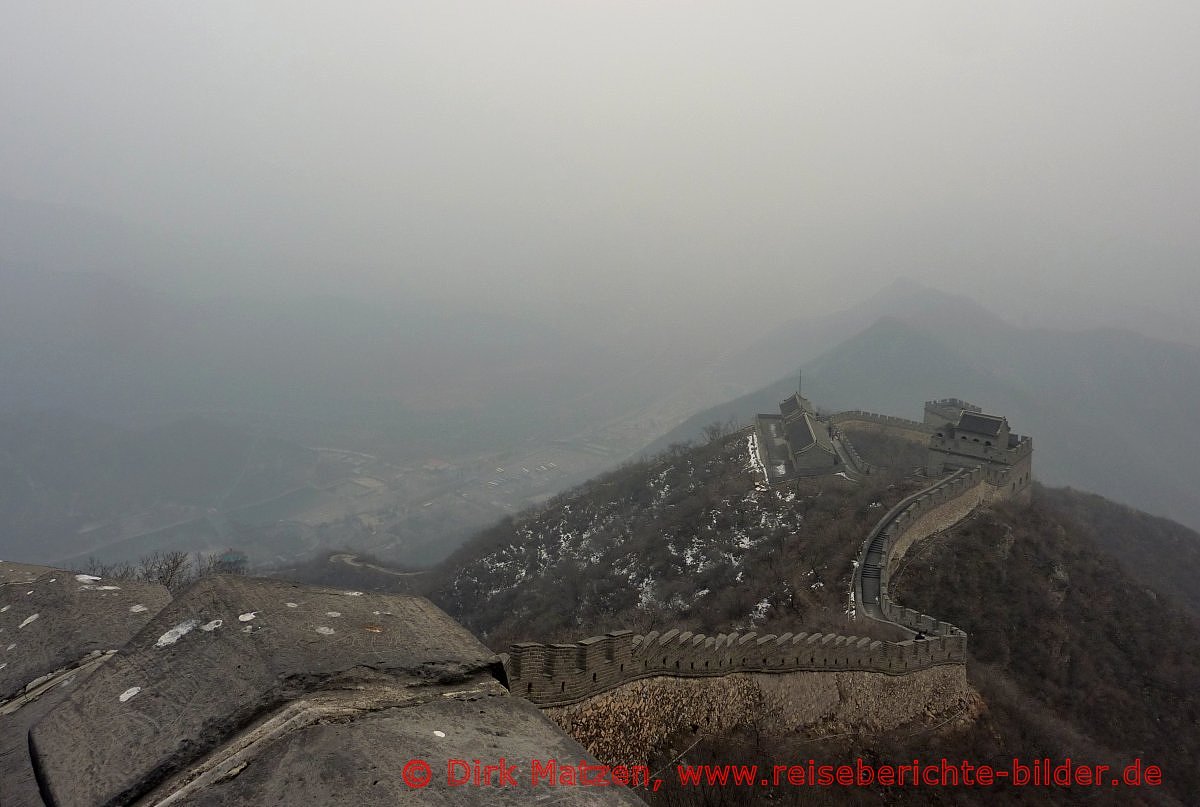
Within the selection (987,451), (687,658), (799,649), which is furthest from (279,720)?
(987,451)

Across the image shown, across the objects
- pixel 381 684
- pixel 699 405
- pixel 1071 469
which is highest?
pixel 381 684

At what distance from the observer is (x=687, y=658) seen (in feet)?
34.7

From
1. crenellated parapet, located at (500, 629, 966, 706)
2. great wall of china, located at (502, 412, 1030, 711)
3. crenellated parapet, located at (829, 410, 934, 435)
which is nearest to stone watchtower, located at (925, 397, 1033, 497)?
great wall of china, located at (502, 412, 1030, 711)

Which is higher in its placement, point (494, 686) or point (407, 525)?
point (494, 686)

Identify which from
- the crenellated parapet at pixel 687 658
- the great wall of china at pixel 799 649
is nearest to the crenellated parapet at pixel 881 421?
the great wall of china at pixel 799 649

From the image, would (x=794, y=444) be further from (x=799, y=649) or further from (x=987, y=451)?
(x=799, y=649)

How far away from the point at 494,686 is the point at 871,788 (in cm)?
1229

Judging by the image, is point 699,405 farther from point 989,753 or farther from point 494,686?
point 494,686

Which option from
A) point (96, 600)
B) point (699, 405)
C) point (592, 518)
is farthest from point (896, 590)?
point (699, 405)

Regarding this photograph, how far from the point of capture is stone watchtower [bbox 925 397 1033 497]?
3309 centimetres

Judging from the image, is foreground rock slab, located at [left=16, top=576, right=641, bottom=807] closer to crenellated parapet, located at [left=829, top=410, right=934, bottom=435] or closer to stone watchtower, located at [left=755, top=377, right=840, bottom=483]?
stone watchtower, located at [left=755, top=377, right=840, bottom=483]

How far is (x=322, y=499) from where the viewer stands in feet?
439

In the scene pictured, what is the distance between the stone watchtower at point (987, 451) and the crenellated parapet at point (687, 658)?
18.9m

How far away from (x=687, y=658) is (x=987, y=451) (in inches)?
1179
